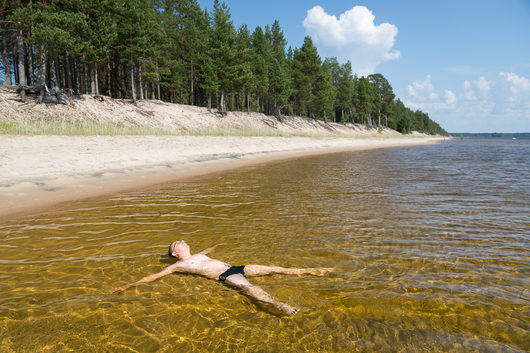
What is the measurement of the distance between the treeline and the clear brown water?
26.3m

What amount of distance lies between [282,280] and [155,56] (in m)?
43.6

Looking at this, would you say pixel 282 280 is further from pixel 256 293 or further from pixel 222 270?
pixel 222 270

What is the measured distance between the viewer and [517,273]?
3795 mm

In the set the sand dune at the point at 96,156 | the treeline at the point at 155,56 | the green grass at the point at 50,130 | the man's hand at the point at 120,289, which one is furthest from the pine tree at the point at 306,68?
the man's hand at the point at 120,289

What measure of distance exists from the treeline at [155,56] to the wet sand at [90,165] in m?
15.1

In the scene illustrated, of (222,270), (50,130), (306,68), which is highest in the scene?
(306,68)

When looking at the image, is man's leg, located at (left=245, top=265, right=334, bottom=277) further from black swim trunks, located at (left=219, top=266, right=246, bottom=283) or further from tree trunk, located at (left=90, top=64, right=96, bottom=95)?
tree trunk, located at (left=90, top=64, right=96, bottom=95)

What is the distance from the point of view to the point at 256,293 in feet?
11.3

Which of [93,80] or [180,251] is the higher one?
[93,80]

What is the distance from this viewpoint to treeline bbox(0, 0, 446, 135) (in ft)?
82.0

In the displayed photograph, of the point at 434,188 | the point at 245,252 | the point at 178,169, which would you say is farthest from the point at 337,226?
the point at 178,169

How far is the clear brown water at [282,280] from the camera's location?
9.04ft

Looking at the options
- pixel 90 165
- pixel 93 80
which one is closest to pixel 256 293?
Answer: pixel 90 165

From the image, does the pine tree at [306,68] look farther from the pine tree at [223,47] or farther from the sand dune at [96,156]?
the sand dune at [96,156]
